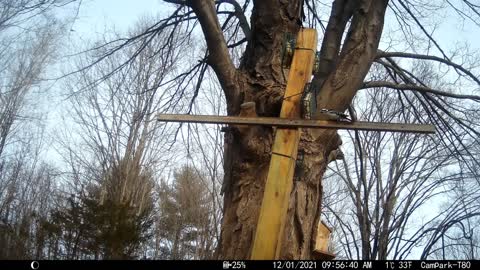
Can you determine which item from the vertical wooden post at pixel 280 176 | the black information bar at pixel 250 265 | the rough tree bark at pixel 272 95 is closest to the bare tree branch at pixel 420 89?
the rough tree bark at pixel 272 95

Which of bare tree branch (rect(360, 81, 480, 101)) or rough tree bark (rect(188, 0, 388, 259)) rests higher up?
bare tree branch (rect(360, 81, 480, 101))

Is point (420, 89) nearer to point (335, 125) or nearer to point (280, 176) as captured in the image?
point (335, 125)

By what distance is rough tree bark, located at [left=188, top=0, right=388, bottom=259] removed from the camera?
14.3 ft

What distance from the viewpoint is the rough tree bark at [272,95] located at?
4.35 m

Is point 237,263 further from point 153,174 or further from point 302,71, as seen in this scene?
point 153,174

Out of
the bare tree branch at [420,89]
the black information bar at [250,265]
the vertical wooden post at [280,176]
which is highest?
the bare tree branch at [420,89]

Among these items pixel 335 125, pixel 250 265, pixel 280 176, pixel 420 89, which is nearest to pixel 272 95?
pixel 335 125

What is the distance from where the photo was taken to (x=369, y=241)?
496 inches

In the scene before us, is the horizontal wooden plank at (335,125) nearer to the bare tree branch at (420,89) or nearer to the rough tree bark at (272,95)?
the rough tree bark at (272,95)

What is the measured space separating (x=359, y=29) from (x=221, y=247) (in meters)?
2.48

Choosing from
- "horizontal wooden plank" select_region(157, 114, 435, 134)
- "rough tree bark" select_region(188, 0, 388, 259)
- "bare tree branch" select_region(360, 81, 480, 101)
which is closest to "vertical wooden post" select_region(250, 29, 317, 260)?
"horizontal wooden plank" select_region(157, 114, 435, 134)

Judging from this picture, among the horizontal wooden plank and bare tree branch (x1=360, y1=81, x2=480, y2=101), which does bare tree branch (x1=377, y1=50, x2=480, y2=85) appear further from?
the horizontal wooden plank

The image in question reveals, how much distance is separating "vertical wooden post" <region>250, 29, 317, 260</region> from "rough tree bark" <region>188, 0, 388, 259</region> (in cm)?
68

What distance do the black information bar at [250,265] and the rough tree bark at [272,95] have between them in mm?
356
